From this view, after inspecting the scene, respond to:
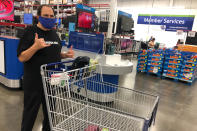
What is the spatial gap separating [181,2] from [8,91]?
1331 centimetres

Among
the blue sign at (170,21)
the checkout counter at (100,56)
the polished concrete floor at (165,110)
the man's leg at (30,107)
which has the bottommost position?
the polished concrete floor at (165,110)

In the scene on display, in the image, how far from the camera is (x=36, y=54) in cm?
173

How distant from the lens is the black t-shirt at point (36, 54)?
5.53 ft

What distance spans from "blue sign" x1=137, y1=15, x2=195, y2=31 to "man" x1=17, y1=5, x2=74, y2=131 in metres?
12.8

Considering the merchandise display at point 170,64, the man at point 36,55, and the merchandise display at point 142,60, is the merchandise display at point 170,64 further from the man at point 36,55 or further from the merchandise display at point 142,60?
the man at point 36,55

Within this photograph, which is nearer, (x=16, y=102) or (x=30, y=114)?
(x=30, y=114)

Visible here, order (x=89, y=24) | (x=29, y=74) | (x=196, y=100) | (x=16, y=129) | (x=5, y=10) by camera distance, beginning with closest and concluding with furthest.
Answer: (x=29, y=74)
(x=16, y=129)
(x=89, y=24)
(x=5, y=10)
(x=196, y=100)

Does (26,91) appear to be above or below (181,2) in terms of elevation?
below

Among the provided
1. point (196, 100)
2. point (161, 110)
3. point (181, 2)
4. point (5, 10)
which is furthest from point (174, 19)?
point (5, 10)

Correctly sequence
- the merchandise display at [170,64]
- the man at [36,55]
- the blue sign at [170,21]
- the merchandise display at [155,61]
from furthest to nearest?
the blue sign at [170,21] < the merchandise display at [155,61] < the merchandise display at [170,64] < the man at [36,55]

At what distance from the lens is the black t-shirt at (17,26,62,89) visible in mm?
1686

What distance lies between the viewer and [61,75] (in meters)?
1.43

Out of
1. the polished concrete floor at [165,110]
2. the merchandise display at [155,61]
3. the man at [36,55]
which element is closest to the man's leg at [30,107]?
the man at [36,55]

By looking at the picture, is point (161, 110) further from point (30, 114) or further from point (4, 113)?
point (4, 113)
